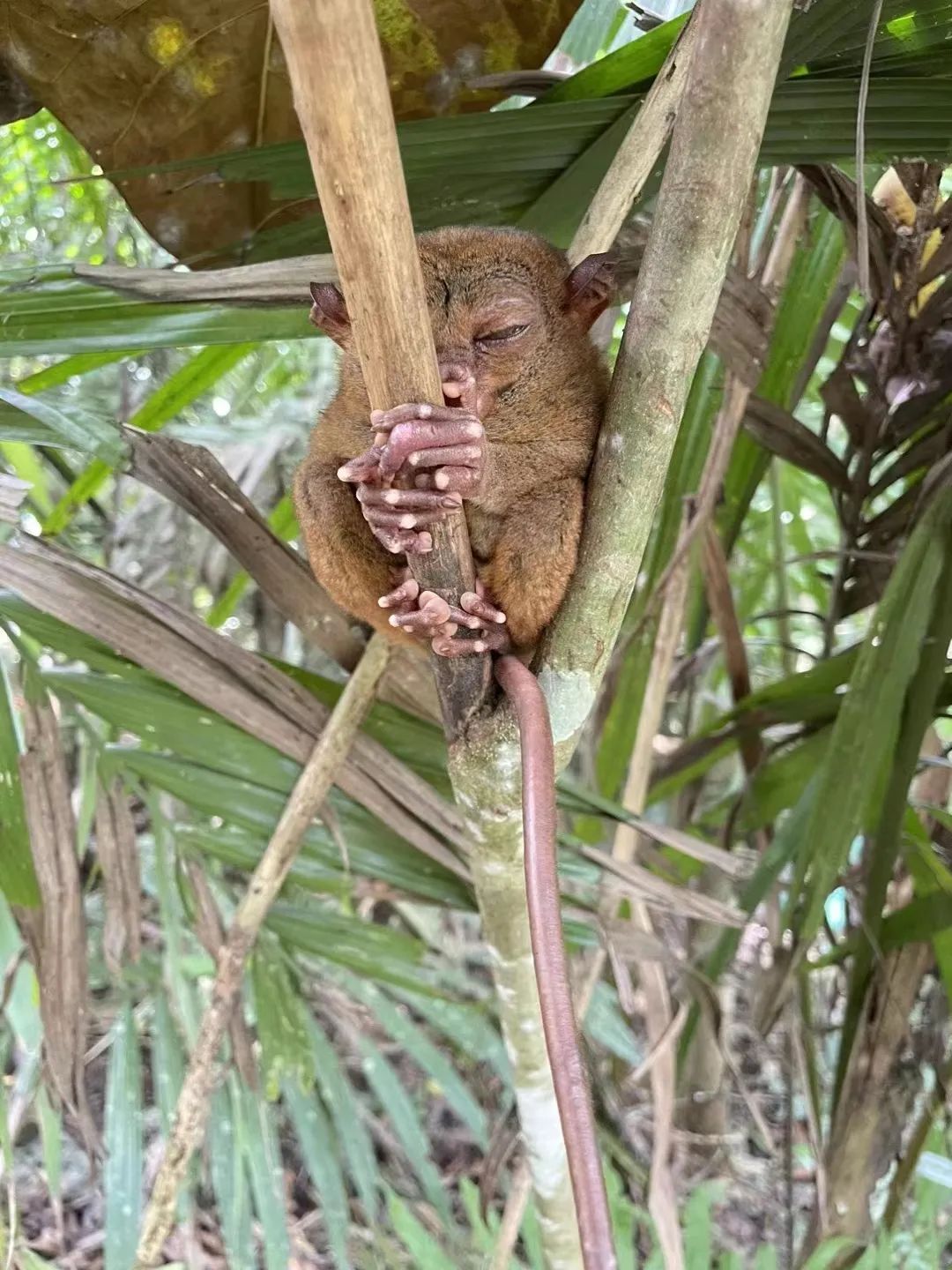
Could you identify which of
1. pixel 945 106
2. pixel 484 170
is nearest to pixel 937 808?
pixel 945 106

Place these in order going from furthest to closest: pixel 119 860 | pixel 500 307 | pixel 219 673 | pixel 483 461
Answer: pixel 119 860, pixel 219 673, pixel 500 307, pixel 483 461

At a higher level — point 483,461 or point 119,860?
point 483,461

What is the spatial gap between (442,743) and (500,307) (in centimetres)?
86

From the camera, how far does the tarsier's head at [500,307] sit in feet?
5.01

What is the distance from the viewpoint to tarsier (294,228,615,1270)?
110 centimetres

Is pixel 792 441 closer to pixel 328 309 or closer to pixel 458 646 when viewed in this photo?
pixel 328 309

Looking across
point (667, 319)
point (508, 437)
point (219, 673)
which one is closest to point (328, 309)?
point (508, 437)

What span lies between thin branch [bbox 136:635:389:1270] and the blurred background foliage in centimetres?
9

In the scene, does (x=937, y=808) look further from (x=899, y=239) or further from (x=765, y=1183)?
(x=765, y=1183)

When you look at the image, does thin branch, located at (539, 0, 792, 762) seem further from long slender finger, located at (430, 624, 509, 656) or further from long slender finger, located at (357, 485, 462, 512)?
long slender finger, located at (357, 485, 462, 512)

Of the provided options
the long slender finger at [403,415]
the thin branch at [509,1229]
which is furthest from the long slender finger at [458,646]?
the thin branch at [509,1229]

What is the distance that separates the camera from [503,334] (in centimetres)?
158

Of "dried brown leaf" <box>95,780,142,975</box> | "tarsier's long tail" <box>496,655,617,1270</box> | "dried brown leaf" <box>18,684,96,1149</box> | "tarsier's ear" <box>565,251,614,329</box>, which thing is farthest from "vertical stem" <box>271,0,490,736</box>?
"dried brown leaf" <box>95,780,142,975</box>

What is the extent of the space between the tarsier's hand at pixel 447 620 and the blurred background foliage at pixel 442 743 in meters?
0.64
